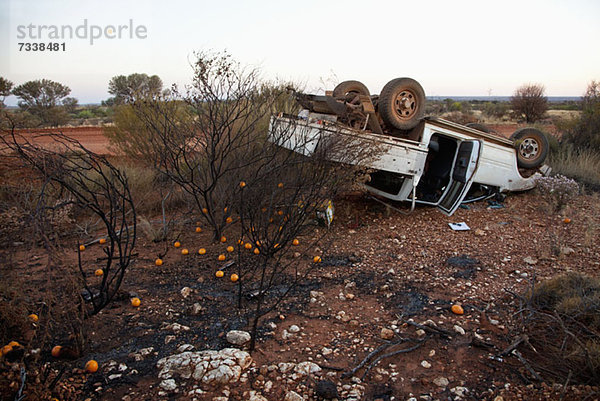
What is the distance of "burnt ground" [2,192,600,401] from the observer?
3.14 m

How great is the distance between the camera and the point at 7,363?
117 inches

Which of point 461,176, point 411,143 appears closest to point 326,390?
point 411,143

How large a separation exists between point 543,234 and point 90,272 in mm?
7353

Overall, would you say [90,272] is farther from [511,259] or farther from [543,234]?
[543,234]

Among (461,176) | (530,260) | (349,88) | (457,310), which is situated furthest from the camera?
(349,88)

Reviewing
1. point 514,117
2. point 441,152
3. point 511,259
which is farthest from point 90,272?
point 514,117

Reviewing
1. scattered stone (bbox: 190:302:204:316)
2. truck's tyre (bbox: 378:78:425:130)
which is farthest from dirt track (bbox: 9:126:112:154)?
scattered stone (bbox: 190:302:204:316)

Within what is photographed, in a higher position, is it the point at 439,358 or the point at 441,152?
the point at 441,152

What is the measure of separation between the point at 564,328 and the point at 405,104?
16.2ft

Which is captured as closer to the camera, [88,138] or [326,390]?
[326,390]

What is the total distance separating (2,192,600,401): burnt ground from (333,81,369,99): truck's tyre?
2.75 m

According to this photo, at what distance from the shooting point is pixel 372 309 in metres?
4.41

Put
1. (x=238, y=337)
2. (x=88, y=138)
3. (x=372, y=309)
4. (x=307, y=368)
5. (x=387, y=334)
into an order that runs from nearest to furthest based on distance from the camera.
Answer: (x=307, y=368) < (x=238, y=337) < (x=387, y=334) < (x=372, y=309) < (x=88, y=138)

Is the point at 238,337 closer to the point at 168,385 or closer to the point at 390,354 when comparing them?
the point at 168,385
